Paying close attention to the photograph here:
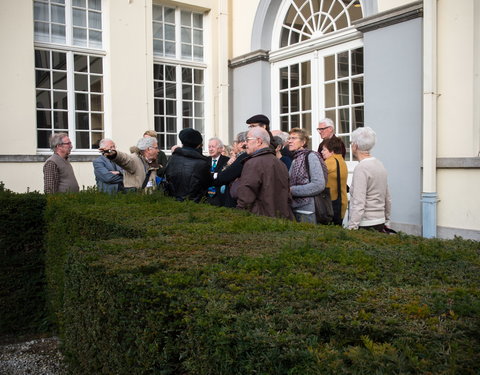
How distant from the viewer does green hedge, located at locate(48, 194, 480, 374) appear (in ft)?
4.78

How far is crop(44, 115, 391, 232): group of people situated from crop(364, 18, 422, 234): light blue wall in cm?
222

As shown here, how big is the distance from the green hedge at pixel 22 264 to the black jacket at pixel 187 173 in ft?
4.58

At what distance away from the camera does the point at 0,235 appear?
208 inches

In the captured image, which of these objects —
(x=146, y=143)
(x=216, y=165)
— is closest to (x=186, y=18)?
(x=146, y=143)

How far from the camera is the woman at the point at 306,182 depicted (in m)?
5.23

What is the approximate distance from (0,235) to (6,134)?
4958 millimetres

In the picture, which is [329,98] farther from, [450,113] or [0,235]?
[0,235]

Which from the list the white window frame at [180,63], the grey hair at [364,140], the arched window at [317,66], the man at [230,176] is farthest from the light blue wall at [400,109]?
the white window frame at [180,63]

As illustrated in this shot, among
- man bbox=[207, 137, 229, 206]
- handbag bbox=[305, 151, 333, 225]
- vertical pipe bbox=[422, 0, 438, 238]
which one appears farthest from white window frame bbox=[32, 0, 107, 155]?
handbag bbox=[305, 151, 333, 225]

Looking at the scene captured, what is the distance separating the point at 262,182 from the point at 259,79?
7409 mm

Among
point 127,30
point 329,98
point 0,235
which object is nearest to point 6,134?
point 127,30

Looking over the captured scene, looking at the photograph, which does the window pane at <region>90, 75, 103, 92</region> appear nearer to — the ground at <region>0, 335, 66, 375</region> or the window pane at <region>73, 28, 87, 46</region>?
the window pane at <region>73, 28, 87, 46</region>

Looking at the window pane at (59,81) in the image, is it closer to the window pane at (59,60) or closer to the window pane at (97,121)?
the window pane at (59,60)

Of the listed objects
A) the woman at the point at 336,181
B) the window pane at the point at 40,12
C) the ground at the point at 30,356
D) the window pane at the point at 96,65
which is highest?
the window pane at the point at 40,12
